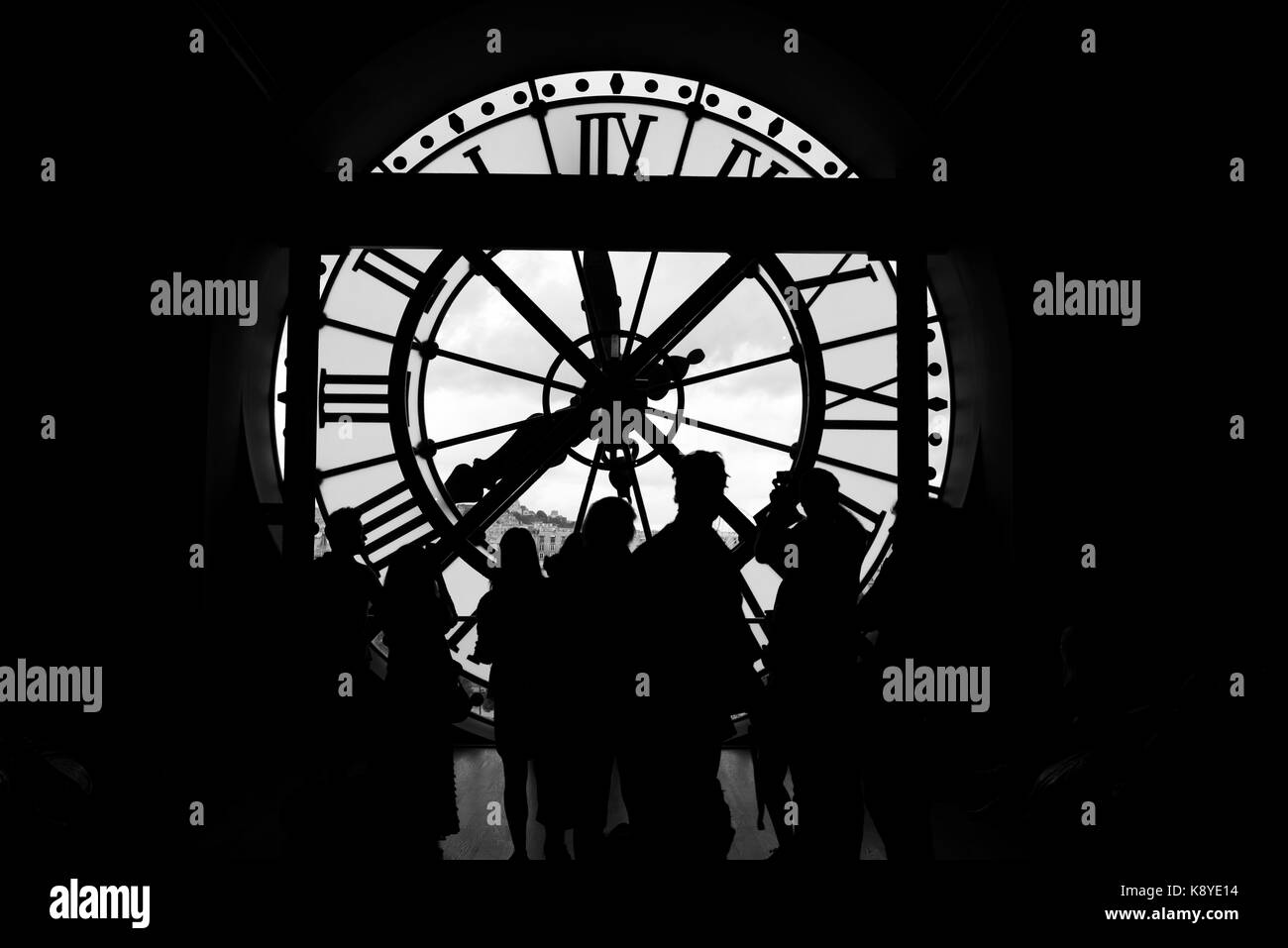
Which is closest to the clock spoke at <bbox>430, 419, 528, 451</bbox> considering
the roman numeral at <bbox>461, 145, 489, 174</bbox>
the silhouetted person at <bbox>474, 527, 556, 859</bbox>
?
the roman numeral at <bbox>461, 145, 489, 174</bbox>

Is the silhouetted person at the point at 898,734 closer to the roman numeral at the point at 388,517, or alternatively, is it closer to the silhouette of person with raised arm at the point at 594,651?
the silhouette of person with raised arm at the point at 594,651

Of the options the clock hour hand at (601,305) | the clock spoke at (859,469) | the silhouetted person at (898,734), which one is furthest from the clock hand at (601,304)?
the silhouetted person at (898,734)

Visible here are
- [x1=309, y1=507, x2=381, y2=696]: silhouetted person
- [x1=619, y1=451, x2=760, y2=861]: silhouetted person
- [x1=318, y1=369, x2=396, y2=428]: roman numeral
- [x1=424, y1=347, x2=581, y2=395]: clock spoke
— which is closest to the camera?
[x1=619, y1=451, x2=760, y2=861]: silhouetted person

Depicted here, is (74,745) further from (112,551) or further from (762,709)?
(762,709)

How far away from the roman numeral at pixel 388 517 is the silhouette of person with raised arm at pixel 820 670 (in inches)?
85.4

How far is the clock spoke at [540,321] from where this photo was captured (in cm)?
328

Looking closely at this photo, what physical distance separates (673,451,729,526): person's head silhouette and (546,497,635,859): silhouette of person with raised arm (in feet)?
0.67

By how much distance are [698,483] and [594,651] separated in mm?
485

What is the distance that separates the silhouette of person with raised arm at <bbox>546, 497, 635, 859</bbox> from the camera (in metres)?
2.04

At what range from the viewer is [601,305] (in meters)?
3.53

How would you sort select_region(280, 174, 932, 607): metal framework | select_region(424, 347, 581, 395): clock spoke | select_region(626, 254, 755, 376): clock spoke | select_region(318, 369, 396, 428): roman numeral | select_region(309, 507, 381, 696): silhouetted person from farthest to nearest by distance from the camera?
1. select_region(318, 369, 396, 428): roman numeral
2. select_region(424, 347, 581, 395): clock spoke
3. select_region(626, 254, 755, 376): clock spoke
4. select_region(309, 507, 381, 696): silhouetted person
5. select_region(280, 174, 932, 607): metal framework

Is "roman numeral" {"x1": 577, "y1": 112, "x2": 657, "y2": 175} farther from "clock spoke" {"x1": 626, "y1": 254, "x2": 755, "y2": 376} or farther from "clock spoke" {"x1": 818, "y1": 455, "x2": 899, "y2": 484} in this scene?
"clock spoke" {"x1": 818, "y1": 455, "x2": 899, "y2": 484}
